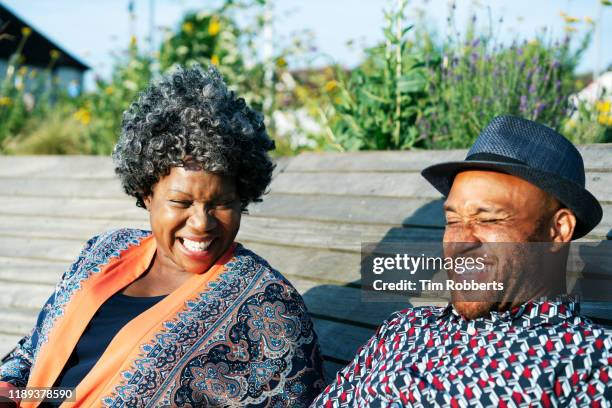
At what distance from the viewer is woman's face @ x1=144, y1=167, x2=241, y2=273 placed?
2.29m

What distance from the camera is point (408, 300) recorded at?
2.68 metres

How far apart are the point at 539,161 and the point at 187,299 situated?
1.13 metres

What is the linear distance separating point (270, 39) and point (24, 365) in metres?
5.42

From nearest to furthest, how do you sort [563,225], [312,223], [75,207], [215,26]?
[563,225] < [312,223] < [75,207] < [215,26]

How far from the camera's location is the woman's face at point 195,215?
7.53 feet

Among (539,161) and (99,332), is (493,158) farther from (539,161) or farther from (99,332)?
(99,332)

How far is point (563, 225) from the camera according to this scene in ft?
6.30

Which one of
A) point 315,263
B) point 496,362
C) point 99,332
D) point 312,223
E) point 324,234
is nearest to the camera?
point 496,362

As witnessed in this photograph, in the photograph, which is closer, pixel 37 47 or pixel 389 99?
pixel 389 99

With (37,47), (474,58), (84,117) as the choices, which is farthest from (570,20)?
(37,47)

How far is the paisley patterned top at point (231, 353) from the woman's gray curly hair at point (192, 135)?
33cm

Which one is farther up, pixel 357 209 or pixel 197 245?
pixel 197 245

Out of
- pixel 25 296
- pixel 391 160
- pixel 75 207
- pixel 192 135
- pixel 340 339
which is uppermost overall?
pixel 192 135

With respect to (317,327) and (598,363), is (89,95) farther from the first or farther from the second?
(598,363)
